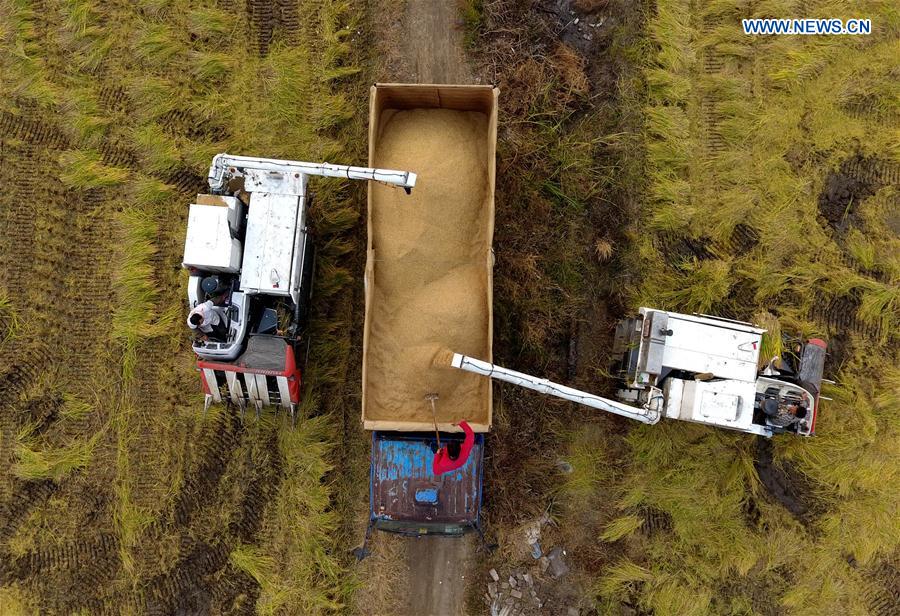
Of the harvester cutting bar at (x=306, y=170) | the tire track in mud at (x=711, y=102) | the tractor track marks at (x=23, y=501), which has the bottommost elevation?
the tractor track marks at (x=23, y=501)

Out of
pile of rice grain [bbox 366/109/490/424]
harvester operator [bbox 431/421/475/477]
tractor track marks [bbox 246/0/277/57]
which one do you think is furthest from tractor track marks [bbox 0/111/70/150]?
harvester operator [bbox 431/421/475/477]

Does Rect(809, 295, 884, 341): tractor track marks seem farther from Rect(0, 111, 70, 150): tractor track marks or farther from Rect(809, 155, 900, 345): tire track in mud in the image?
Rect(0, 111, 70, 150): tractor track marks

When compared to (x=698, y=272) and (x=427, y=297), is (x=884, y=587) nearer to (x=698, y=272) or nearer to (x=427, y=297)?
(x=698, y=272)

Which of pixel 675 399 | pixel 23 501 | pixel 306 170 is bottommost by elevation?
pixel 23 501

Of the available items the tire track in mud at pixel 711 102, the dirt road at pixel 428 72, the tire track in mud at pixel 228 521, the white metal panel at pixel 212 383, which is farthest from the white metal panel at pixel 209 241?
the tire track in mud at pixel 711 102

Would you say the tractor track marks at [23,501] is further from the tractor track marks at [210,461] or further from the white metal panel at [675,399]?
the white metal panel at [675,399]

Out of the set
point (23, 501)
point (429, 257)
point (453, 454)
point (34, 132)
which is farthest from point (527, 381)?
point (34, 132)

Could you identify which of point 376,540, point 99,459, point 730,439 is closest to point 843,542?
point 730,439
